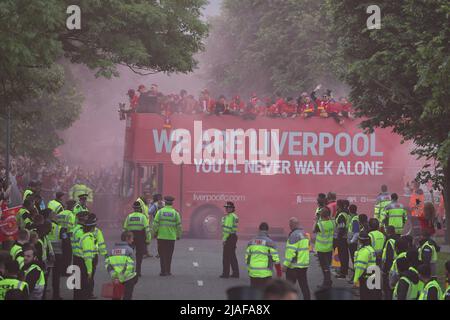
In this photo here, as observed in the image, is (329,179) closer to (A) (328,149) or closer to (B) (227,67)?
(A) (328,149)

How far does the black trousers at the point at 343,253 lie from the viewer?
831 inches

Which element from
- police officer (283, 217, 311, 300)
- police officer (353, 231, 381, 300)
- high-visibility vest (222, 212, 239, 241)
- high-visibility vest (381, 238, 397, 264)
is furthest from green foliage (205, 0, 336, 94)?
police officer (353, 231, 381, 300)

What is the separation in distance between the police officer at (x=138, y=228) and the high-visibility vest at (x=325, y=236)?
3.99 metres

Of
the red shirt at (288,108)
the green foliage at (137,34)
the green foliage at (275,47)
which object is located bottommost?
the red shirt at (288,108)

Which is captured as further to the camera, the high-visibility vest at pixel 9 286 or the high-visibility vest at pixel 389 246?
the high-visibility vest at pixel 389 246

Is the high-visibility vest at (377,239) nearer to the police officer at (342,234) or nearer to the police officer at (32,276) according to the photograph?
the police officer at (342,234)

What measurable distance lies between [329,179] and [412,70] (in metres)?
13.3

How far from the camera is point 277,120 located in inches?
1245

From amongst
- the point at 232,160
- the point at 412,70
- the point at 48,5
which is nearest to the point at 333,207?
the point at 412,70

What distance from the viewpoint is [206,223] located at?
30844 millimetres

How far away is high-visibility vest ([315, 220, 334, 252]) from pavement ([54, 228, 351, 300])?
0.91 metres

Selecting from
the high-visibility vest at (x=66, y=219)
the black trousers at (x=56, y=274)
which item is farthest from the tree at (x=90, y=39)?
the black trousers at (x=56, y=274)

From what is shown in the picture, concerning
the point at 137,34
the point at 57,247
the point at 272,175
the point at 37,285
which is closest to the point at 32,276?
the point at 37,285

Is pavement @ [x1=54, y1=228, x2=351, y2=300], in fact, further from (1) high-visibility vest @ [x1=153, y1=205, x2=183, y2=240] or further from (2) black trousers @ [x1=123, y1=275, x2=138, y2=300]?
(2) black trousers @ [x1=123, y1=275, x2=138, y2=300]
